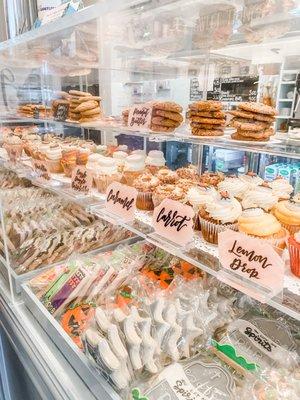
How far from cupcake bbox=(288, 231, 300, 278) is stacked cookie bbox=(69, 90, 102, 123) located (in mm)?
1692

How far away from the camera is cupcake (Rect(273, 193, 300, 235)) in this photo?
3.96ft

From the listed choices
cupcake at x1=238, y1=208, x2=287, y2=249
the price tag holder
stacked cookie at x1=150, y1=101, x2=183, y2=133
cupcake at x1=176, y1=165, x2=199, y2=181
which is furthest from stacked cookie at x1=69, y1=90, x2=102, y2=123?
the price tag holder

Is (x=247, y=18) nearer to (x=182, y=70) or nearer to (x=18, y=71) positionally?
(x=182, y=70)

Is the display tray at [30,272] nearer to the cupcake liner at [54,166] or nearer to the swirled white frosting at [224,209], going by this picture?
the cupcake liner at [54,166]

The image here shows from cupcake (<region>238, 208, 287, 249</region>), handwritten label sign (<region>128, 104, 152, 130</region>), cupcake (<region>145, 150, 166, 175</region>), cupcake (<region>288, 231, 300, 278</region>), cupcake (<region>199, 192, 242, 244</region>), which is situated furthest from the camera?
cupcake (<region>145, 150, 166, 175</region>)

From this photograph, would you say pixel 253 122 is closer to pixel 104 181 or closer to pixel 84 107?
pixel 104 181

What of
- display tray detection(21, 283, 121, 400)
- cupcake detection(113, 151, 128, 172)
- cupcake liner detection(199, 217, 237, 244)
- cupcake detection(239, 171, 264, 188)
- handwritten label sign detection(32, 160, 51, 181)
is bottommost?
display tray detection(21, 283, 121, 400)

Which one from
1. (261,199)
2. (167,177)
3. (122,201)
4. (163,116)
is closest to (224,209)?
(261,199)

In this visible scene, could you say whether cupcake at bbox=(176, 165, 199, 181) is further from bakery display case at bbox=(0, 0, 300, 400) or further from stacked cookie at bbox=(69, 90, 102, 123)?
stacked cookie at bbox=(69, 90, 102, 123)

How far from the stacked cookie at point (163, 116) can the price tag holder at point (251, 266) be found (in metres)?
0.88

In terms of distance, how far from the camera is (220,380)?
1.30 meters

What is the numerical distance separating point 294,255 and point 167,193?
666mm

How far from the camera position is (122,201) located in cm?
150

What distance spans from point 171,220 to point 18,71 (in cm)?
231
